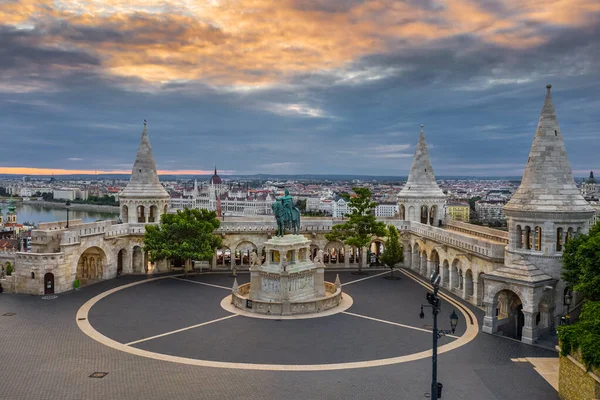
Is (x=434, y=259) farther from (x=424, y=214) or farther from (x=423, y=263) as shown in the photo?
(x=424, y=214)

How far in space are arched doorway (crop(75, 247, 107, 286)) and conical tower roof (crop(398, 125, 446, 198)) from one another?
28.6 m

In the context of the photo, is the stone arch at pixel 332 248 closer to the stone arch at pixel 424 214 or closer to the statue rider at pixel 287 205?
the stone arch at pixel 424 214

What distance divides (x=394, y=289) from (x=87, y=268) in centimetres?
2602

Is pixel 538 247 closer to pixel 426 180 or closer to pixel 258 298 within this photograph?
pixel 258 298

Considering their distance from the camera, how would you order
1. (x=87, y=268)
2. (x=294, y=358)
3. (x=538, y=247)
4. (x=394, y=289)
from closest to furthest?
1. (x=294, y=358)
2. (x=538, y=247)
3. (x=394, y=289)
4. (x=87, y=268)

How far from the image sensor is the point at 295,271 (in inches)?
1208

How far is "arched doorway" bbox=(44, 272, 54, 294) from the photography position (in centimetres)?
3456

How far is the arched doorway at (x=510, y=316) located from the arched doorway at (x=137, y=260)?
29.9 metres

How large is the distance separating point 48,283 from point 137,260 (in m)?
9.28

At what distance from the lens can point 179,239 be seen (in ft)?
130

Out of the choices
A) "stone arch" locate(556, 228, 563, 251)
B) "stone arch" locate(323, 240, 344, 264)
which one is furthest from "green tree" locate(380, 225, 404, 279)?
"stone arch" locate(556, 228, 563, 251)

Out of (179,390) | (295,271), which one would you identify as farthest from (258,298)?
(179,390)

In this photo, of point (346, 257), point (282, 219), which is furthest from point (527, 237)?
point (346, 257)

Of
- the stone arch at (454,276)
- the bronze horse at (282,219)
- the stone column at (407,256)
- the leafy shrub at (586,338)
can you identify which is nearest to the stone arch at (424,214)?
the stone column at (407,256)
